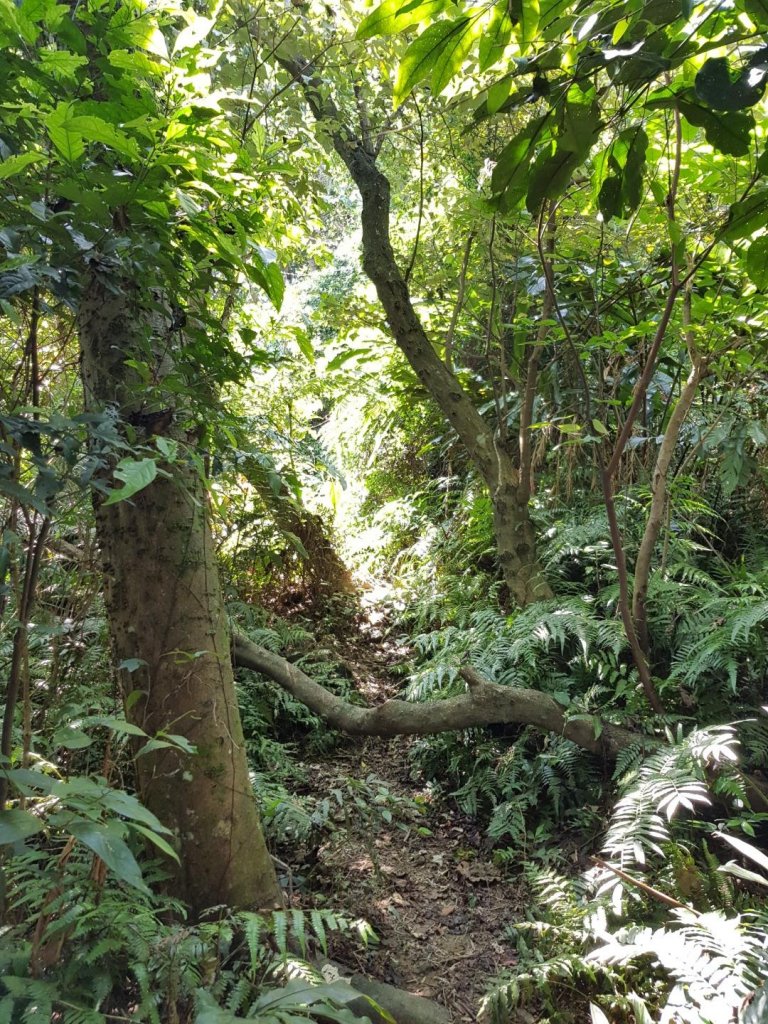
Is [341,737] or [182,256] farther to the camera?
[341,737]

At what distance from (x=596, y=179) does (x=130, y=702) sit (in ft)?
5.78

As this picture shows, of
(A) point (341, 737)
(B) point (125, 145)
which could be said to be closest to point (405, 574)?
(A) point (341, 737)

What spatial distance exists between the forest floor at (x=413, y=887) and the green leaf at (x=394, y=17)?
2.44 meters

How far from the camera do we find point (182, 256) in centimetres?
181

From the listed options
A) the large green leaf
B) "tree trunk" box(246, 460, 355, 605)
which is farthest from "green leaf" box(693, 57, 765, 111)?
"tree trunk" box(246, 460, 355, 605)

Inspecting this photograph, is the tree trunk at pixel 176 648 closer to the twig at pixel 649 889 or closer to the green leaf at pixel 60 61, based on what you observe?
the green leaf at pixel 60 61

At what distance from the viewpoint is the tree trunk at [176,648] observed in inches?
75.9

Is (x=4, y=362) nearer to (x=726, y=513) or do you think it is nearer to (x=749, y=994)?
(x=749, y=994)

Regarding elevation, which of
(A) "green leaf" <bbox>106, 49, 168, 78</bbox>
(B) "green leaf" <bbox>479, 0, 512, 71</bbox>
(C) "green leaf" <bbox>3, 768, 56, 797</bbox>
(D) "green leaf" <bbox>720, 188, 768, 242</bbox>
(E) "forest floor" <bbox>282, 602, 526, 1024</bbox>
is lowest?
(E) "forest floor" <bbox>282, 602, 526, 1024</bbox>

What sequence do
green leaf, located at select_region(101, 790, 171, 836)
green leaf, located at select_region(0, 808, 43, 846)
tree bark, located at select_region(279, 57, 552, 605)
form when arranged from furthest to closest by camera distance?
tree bark, located at select_region(279, 57, 552, 605), green leaf, located at select_region(101, 790, 171, 836), green leaf, located at select_region(0, 808, 43, 846)

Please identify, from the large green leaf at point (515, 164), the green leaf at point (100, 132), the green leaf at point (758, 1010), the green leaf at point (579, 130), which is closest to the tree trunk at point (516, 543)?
the green leaf at point (758, 1010)

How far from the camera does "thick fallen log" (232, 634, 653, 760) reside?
267 centimetres

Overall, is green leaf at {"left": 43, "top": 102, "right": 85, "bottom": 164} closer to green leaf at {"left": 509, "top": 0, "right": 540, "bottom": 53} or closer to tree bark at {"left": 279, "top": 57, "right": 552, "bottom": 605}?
green leaf at {"left": 509, "top": 0, "right": 540, "bottom": 53}

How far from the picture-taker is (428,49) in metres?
1.06
